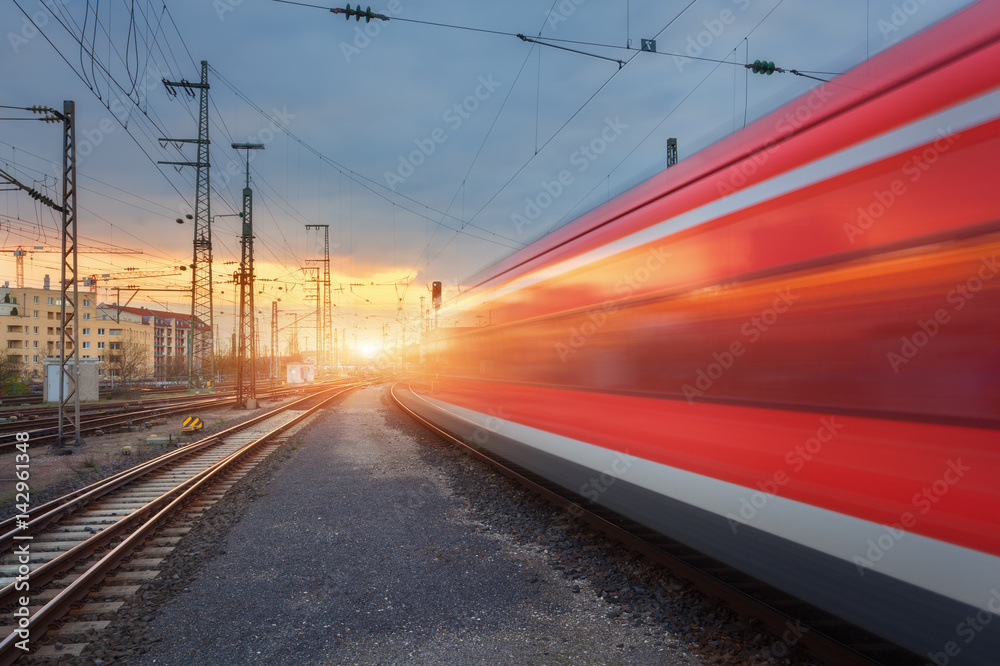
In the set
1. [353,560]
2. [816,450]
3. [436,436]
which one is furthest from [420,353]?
[816,450]

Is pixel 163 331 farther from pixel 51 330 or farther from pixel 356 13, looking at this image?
pixel 356 13

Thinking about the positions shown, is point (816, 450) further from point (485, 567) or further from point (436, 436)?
point (436, 436)

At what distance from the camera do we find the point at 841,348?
2.85 metres

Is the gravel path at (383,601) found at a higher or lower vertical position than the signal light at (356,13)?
lower

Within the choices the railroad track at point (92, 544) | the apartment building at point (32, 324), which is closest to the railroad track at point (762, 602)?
the railroad track at point (92, 544)

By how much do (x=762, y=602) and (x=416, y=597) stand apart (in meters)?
2.80

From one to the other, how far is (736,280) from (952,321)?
1317 mm

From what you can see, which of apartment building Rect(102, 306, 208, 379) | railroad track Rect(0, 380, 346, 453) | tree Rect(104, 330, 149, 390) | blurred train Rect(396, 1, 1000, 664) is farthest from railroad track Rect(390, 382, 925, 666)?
apartment building Rect(102, 306, 208, 379)

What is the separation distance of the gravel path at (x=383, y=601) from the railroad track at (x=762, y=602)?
2.04ft

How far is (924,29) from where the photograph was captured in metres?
2.75

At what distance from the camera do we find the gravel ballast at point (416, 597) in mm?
3896

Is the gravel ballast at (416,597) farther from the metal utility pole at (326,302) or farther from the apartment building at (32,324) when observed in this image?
the apartment building at (32,324)

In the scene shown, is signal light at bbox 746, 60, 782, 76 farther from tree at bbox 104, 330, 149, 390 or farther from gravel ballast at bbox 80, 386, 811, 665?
tree at bbox 104, 330, 149, 390

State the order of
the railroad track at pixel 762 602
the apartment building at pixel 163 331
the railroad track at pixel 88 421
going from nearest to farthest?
the railroad track at pixel 762 602, the railroad track at pixel 88 421, the apartment building at pixel 163 331
